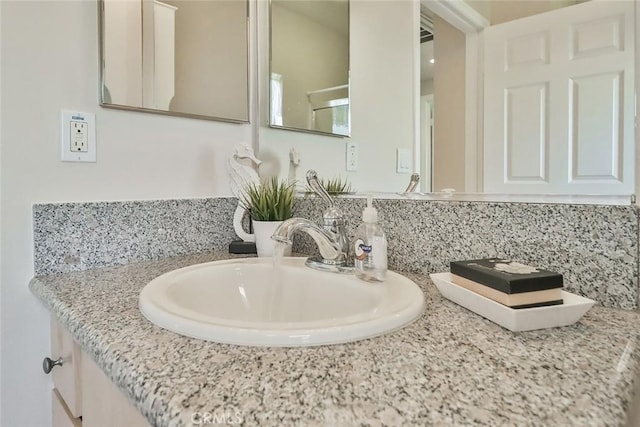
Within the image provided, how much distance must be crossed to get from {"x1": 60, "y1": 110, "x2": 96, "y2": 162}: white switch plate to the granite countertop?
0.52 meters

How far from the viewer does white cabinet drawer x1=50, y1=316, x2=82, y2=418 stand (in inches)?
26.0

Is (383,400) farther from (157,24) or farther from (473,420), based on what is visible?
(157,24)

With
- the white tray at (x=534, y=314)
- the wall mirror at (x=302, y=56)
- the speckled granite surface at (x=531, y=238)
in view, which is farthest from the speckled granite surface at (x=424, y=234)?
the wall mirror at (x=302, y=56)

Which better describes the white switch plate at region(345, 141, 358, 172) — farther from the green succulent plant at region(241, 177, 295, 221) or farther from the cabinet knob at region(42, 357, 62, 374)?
the cabinet knob at region(42, 357, 62, 374)

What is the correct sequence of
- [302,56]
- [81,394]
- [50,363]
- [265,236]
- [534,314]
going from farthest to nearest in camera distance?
[302,56] → [265,236] → [50,363] → [81,394] → [534,314]

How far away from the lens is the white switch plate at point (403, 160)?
0.93 m

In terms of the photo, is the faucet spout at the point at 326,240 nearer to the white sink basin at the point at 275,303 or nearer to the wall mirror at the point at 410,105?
the white sink basin at the point at 275,303

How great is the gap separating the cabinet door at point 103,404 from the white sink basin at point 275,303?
0.10 metres

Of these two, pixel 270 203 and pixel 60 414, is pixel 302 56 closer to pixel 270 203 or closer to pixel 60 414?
pixel 270 203

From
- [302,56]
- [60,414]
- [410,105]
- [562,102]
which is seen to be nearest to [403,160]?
[410,105]

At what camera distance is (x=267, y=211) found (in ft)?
3.45

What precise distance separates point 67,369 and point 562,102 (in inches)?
40.6

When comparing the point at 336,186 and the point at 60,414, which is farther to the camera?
the point at 336,186

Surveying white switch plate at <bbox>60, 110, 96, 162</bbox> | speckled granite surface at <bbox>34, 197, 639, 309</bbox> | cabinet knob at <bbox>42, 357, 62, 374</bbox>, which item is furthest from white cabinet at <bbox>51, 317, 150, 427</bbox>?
white switch plate at <bbox>60, 110, 96, 162</bbox>
